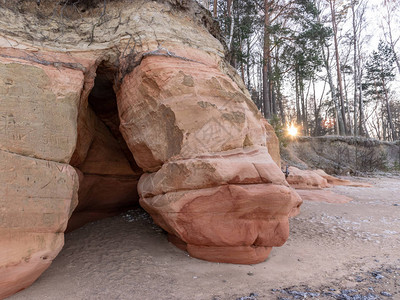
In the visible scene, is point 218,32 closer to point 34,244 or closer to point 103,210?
point 103,210

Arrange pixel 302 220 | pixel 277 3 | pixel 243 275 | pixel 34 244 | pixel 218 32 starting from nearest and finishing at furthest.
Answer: pixel 34 244 < pixel 243 275 < pixel 302 220 < pixel 218 32 < pixel 277 3

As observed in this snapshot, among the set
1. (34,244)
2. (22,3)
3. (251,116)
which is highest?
(22,3)

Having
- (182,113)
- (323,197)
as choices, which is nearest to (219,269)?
(182,113)

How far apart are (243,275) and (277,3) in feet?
42.2

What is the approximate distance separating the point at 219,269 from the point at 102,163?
3.03 meters

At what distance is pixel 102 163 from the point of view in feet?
15.4

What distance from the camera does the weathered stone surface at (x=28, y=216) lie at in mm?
2148

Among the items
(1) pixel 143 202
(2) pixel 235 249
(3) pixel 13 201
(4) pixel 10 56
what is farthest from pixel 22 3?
(2) pixel 235 249

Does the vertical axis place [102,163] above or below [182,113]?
below

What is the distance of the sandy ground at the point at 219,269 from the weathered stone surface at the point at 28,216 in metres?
0.23

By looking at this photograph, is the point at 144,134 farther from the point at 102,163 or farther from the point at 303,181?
the point at 303,181

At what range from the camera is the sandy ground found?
225cm

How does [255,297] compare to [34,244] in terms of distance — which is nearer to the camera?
[255,297]

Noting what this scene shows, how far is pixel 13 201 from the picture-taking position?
7.30ft
